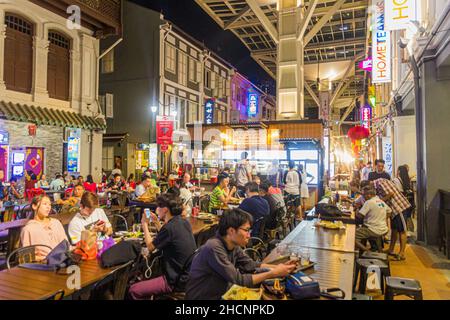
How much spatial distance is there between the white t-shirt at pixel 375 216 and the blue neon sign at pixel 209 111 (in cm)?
1825

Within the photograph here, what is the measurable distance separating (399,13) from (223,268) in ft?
27.1

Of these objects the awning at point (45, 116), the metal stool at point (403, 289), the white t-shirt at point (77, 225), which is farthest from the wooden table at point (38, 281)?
the awning at point (45, 116)

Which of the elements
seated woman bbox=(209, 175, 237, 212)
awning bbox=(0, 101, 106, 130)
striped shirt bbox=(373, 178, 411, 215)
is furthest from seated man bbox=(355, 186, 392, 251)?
awning bbox=(0, 101, 106, 130)

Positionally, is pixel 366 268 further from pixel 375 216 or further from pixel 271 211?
pixel 271 211

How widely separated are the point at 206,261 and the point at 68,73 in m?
15.1

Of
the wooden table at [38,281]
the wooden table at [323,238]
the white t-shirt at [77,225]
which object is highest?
the white t-shirt at [77,225]

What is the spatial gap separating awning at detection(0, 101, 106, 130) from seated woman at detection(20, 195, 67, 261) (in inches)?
354

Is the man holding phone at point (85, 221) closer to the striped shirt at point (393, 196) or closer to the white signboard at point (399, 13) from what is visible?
the striped shirt at point (393, 196)

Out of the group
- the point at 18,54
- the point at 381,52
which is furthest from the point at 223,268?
the point at 18,54

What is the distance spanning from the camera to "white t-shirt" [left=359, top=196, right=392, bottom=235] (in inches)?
250

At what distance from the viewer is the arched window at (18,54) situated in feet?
41.2

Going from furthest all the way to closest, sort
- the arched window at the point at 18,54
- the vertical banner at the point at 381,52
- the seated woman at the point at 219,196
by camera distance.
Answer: the arched window at the point at 18,54 < the vertical banner at the point at 381,52 < the seated woman at the point at 219,196

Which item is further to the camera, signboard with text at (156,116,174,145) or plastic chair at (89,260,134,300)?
signboard with text at (156,116,174,145)

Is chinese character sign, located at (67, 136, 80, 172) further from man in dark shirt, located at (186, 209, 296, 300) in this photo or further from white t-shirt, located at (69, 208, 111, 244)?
man in dark shirt, located at (186, 209, 296, 300)
